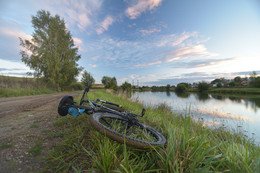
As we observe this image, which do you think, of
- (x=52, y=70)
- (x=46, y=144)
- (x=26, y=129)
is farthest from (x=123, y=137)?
(x=52, y=70)

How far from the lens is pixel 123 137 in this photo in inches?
61.4

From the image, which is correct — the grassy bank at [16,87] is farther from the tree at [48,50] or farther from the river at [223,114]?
the river at [223,114]

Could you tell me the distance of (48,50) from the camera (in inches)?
765

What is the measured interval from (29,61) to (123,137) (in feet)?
84.4

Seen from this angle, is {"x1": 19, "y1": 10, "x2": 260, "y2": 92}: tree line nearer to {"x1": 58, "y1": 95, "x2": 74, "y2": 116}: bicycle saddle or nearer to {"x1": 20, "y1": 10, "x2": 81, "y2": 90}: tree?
{"x1": 20, "y1": 10, "x2": 81, "y2": 90}: tree

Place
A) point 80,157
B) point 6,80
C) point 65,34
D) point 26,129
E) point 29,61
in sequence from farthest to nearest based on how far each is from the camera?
point 65,34
point 29,61
point 6,80
point 26,129
point 80,157

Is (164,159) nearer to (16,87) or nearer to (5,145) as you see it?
(5,145)

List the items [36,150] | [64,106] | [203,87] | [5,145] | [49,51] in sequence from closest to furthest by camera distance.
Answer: [36,150], [5,145], [64,106], [49,51], [203,87]

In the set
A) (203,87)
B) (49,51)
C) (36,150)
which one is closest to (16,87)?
(49,51)

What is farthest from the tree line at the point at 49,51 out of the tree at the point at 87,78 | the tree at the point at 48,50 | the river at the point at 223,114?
the river at the point at 223,114

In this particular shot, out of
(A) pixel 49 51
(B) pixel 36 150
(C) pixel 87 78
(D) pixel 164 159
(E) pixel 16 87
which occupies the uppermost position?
(A) pixel 49 51

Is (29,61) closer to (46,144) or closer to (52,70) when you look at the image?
(52,70)

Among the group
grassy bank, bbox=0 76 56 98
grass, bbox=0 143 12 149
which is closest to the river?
grass, bbox=0 143 12 149

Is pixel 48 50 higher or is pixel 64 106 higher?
pixel 48 50
